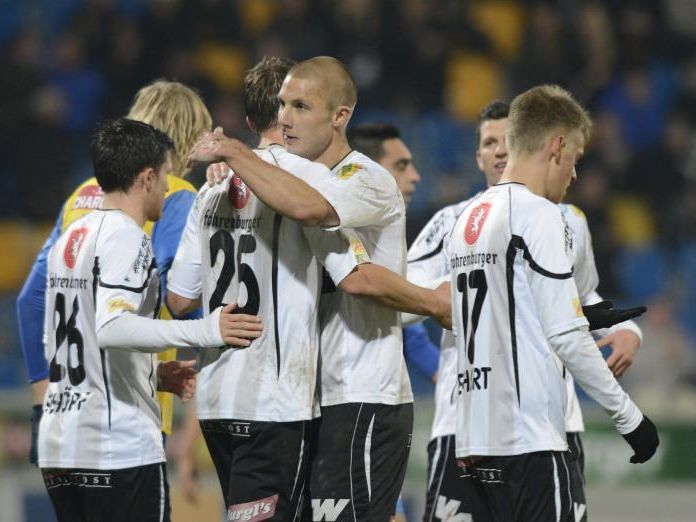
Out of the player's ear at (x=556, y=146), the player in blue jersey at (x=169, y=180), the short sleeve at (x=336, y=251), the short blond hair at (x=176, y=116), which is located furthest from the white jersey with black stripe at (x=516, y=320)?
the short blond hair at (x=176, y=116)

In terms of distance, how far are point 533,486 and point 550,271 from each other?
2.31 feet

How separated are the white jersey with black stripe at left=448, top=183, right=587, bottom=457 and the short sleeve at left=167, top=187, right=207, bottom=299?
976 millimetres

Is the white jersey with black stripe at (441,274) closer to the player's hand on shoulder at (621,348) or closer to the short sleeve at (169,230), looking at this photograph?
the player's hand on shoulder at (621,348)

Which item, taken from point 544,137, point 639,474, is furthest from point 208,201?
point 639,474

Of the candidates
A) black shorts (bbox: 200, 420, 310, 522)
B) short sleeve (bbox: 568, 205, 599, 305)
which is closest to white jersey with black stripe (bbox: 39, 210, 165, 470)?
black shorts (bbox: 200, 420, 310, 522)

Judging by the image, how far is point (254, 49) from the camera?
1311 centimetres

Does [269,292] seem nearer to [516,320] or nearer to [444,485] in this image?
[516,320]

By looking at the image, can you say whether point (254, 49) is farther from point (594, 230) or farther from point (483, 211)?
point (483, 211)

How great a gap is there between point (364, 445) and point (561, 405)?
0.67 m

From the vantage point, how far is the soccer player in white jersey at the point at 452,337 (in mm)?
5133

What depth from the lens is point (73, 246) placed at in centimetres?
447

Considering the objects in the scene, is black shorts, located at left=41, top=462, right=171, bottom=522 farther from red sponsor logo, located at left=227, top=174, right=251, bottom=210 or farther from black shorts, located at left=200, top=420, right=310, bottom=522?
red sponsor logo, located at left=227, top=174, right=251, bottom=210

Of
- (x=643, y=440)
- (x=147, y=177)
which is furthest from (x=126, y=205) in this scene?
(x=643, y=440)

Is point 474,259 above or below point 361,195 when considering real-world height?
below
